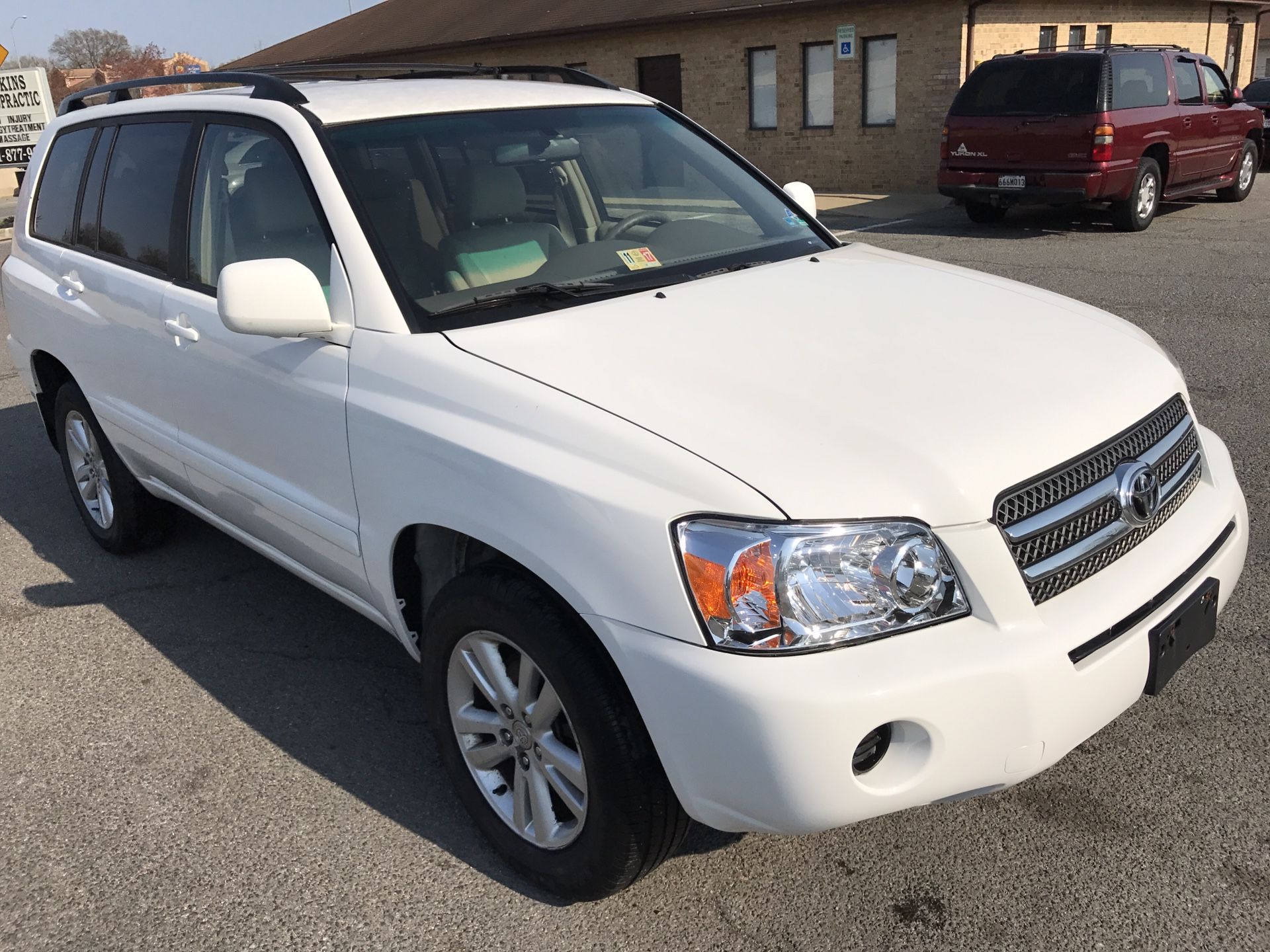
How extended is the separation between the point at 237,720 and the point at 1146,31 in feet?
A: 78.9

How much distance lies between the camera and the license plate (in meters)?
2.44

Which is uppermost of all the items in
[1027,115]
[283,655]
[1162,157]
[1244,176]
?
[1027,115]

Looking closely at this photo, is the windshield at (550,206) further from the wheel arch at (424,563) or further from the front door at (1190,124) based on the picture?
the front door at (1190,124)

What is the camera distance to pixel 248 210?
3465mm

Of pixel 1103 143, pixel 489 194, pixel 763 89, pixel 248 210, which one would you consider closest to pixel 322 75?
pixel 248 210

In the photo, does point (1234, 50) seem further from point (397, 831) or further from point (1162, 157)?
point (397, 831)

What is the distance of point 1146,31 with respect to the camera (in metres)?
22.3

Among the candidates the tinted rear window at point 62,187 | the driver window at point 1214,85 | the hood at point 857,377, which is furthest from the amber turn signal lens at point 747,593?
the driver window at point 1214,85

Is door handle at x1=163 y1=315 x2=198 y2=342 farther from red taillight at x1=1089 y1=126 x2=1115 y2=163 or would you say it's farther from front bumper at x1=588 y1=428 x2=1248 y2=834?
red taillight at x1=1089 y1=126 x2=1115 y2=163

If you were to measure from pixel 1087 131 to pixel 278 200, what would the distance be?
433 inches

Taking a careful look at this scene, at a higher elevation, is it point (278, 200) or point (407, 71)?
point (407, 71)

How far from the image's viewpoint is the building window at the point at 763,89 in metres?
20.8

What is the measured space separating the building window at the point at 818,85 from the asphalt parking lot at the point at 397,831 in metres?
17.1

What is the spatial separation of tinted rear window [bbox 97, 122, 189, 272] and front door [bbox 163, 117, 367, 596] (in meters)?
0.21
